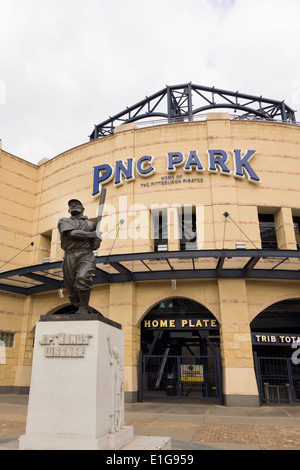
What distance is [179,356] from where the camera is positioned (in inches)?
610

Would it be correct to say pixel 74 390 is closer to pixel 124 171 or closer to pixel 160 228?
pixel 160 228

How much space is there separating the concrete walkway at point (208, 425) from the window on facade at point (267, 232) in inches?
306

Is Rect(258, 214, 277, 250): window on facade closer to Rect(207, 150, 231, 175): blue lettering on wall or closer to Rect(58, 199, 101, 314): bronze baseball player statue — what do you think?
Rect(207, 150, 231, 175): blue lettering on wall

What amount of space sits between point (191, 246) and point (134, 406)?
7.99 meters

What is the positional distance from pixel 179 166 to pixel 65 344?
13.9 metres

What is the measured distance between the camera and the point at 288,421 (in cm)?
1045

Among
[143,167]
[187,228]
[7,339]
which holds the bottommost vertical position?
[7,339]

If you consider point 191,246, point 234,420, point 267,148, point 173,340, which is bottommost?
point 234,420

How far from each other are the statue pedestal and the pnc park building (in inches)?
351

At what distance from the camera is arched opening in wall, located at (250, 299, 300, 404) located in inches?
613

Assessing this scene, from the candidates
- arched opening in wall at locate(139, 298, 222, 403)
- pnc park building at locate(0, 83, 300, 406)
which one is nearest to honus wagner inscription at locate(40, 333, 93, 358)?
pnc park building at locate(0, 83, 300, 406)

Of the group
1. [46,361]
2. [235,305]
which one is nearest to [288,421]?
[235,305]

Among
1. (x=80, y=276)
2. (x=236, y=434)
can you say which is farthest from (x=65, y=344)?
(x=236, y=434)
